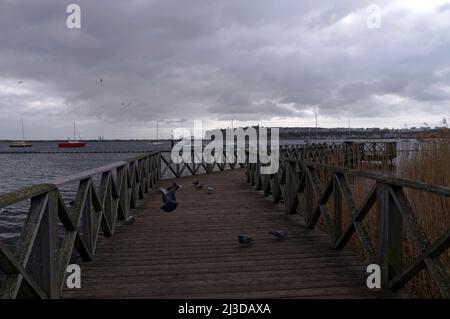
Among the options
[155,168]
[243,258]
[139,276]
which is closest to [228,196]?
[155,168]

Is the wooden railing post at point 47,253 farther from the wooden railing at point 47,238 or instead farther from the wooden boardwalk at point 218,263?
the wooden boardwalk at point 218,263

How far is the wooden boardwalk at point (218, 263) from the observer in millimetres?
3377

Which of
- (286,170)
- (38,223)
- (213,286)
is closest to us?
(38,223)

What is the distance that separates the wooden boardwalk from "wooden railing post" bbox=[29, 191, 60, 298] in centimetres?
31

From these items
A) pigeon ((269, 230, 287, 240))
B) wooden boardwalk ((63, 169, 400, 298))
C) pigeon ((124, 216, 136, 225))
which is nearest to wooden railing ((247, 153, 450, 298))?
wooden boardwalk ((63, 169, 400, 298))

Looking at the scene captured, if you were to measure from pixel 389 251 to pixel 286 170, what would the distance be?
374 centimetres

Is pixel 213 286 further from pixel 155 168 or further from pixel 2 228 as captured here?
pixel 2 228

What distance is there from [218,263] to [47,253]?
1839 millimetres

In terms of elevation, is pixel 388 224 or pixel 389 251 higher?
pixel 388 224

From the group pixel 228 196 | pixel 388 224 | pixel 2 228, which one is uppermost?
pixel 388 224

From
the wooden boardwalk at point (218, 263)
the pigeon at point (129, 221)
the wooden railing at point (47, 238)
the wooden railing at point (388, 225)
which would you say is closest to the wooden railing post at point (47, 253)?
the wooden railing at point (47, 238)

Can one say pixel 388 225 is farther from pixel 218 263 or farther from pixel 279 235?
pixel 279 235
